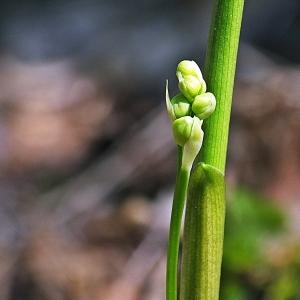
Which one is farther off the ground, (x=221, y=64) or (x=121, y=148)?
(x=221, y=64)

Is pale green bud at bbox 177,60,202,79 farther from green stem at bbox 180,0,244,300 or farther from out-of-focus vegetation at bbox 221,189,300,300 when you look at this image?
out-of-focus vegetation at bbox 221,189,300,300

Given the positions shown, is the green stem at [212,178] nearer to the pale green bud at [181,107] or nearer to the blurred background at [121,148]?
the pale green bud at [181,107]

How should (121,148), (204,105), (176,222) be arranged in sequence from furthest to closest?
(121,148)
(176,222)
(204,105)

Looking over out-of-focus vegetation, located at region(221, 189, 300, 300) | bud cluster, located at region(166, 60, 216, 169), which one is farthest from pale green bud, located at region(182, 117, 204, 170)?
out-of-focus vegetation, located at region(221, 189, 300, 300)

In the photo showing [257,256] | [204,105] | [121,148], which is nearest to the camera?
[204,105]

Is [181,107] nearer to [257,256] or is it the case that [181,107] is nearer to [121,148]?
[257,256]

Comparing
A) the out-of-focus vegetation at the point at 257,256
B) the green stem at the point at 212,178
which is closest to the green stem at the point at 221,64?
the green stem at the point at 212,178

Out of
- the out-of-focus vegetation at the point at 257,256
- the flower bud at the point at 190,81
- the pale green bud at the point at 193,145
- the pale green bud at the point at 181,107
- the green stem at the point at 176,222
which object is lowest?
the out-of-focus vegetation at the point at 257,256

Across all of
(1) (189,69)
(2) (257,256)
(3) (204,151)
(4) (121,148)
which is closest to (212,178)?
(3) (204,151)
